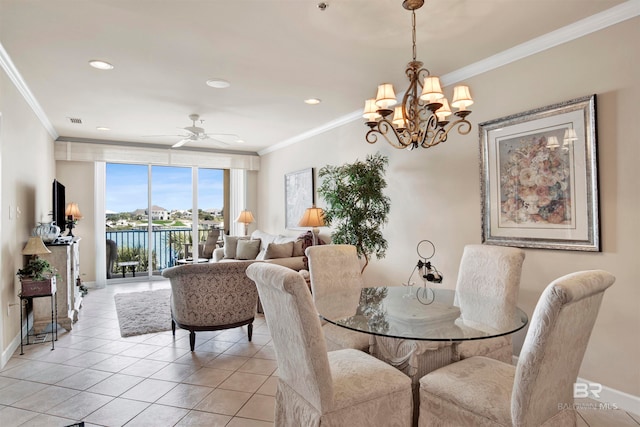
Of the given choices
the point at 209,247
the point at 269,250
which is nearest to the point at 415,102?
the point at 269,250

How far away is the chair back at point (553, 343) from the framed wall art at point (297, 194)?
4575mm

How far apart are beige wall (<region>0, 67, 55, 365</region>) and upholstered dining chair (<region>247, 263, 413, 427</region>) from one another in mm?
2796

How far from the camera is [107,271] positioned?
22.8 ft

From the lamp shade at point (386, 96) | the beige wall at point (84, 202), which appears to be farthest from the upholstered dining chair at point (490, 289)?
the beige wall at point (84, 202)

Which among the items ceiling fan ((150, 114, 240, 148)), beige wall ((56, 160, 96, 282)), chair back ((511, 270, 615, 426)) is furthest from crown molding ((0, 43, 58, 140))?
chair back ((511, 270, 615, 426))

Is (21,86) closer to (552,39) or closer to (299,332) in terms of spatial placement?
(299,332)

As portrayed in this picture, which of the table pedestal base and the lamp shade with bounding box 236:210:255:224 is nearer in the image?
the table pedestal base

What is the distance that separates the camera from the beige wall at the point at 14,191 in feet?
10.4

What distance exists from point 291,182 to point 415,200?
119 inches

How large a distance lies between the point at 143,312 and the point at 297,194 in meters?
2.97

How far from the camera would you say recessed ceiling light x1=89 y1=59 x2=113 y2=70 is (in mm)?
3195

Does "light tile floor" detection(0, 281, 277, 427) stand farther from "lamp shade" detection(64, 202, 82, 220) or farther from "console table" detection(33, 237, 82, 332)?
"lamp shade" detection(64, 202, 82, 220)

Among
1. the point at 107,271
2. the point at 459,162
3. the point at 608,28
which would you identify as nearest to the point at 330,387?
the point at 459,162

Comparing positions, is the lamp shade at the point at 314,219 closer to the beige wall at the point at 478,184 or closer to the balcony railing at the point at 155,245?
Result: the beige wall at the point at 478,184
